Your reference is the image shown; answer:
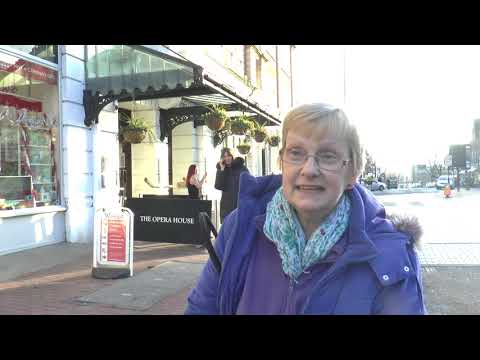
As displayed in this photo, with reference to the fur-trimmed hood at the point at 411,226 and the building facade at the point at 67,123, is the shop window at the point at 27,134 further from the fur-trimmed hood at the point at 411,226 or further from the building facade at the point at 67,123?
the fur-trimmed hood at the point at 411,226

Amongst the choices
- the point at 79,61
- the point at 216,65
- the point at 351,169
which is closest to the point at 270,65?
the point at 216,65

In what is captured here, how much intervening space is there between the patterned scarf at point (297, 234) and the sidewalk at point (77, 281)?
3.36 m

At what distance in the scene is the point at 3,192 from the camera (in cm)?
820

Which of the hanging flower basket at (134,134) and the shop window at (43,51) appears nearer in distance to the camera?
the shop window at (43,51)

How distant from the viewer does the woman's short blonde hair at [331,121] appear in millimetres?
1521

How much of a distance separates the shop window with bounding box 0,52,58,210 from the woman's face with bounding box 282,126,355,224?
7865 millimetres

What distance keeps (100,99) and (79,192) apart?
196 cm

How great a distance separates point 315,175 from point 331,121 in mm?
190

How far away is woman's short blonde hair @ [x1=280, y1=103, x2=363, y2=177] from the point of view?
1.52 m

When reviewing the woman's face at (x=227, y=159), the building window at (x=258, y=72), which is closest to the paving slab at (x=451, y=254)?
the woman's face at (x=227, y=159)

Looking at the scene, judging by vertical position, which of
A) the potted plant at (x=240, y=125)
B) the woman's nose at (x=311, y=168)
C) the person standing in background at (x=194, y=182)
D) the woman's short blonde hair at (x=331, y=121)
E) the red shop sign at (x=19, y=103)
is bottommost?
the person standing in background at (x=194, y=182)

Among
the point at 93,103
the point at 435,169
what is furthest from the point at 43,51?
the point at 435,169

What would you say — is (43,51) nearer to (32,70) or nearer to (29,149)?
(32,70)

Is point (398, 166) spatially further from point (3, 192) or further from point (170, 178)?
point (3, 192)
